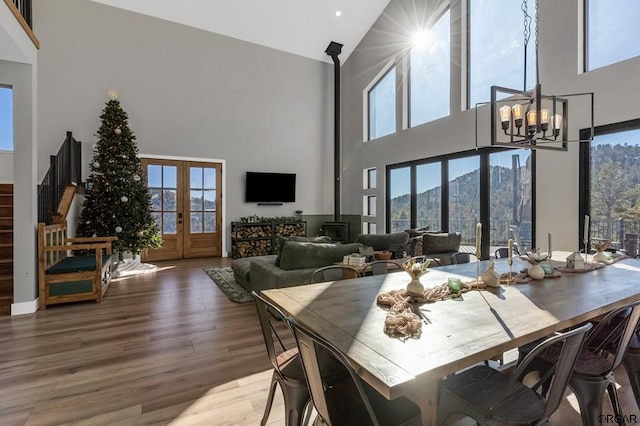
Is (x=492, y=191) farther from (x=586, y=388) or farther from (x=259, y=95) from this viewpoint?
(x=259, y=95)

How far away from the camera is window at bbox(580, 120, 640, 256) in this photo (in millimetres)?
3686

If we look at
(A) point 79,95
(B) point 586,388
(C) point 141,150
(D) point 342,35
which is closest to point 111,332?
(B) point 586,388

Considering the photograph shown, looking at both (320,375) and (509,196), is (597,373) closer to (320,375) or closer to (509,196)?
(320,375)

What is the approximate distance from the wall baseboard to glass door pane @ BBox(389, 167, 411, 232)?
612cm

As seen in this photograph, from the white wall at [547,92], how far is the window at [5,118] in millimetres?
7133

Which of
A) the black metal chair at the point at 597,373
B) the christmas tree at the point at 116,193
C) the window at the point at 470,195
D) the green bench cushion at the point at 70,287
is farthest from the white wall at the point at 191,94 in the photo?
the black metal chair at the point at 597,373

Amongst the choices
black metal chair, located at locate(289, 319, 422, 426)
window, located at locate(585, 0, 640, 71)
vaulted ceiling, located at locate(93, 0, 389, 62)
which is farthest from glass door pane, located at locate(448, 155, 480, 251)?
black metal chair, located at locate(289, 319, 422, 426)

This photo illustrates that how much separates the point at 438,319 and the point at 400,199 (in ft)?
19.6

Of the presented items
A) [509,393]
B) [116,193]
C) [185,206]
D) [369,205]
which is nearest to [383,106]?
[369,205]

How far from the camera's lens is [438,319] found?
4.66ft

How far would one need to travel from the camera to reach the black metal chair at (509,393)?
1.13 m

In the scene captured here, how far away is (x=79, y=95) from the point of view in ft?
20.6

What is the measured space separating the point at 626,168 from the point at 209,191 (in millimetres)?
7252

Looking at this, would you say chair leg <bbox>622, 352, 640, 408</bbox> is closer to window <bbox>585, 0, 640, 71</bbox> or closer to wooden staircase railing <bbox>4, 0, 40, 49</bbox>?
window <bbox>585, 0, 640, 71</bbox>
